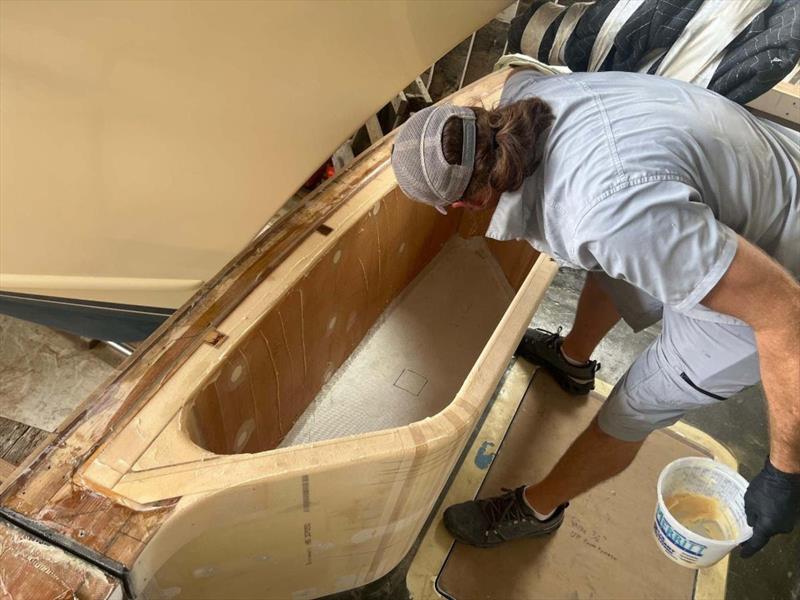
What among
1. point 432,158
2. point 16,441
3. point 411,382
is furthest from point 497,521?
point 16,441

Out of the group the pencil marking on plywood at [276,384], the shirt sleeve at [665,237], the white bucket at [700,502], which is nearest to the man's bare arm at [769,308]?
the shirt sleeve at [665,237]

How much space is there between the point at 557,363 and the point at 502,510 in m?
0.54

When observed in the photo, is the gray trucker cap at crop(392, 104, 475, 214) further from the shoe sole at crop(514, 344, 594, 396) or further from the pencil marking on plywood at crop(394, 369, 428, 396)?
the shoe sole at crop(514, 344, 594, 396)

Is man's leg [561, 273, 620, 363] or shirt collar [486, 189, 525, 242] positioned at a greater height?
shirt collar [486, 189, 525, 242]

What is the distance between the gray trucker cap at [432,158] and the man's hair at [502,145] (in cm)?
1

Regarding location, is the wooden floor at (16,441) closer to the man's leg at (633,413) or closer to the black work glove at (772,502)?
the man's leg at (633,413)

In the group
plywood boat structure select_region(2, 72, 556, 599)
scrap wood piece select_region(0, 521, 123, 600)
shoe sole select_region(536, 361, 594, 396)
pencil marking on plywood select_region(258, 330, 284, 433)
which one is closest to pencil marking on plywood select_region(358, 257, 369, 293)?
plywood boat structure select_region(2, 72, 556, 599)

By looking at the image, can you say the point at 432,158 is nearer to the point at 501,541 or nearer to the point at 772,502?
the point at 772,502

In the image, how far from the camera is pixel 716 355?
108 centimetres

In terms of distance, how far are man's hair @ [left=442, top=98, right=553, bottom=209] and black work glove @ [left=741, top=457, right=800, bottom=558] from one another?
2.32 ft

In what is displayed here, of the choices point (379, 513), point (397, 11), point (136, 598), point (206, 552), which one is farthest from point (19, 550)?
point (397, 11)

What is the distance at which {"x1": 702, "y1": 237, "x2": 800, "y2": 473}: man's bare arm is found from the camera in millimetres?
876

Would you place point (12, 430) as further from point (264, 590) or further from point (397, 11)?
point (397, 11)

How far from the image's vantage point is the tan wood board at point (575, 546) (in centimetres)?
141
